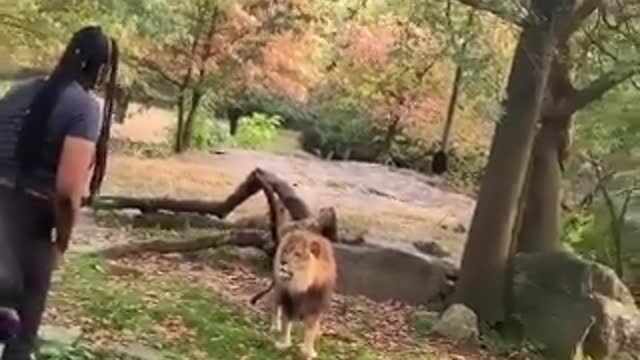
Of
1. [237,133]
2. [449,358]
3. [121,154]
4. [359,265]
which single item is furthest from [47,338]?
[237,133]

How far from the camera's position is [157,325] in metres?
7.79

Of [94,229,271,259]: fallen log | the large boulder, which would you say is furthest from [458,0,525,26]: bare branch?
[94,229,271,259]: fallen log

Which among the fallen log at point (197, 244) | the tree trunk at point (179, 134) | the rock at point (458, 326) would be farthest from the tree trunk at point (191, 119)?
the rock at point (458, 326)

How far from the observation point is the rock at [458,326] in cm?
1035

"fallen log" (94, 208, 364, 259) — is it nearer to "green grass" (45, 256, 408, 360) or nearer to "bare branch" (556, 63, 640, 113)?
"green grass" (45, 256, 408, 360)

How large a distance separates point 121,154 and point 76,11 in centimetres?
889

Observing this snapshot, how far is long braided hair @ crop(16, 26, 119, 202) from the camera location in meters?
4.36

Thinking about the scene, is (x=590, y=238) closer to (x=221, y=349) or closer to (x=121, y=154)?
(x=121, y=154)

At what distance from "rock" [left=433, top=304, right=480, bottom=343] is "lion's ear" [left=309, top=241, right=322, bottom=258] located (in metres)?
3.11

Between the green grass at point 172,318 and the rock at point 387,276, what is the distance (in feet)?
6.52

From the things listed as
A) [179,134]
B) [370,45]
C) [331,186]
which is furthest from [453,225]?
[179,134]

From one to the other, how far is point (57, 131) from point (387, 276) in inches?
277

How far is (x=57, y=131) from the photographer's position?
4367 mm

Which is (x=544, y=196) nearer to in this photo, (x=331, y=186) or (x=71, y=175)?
(x=71, y=175)
